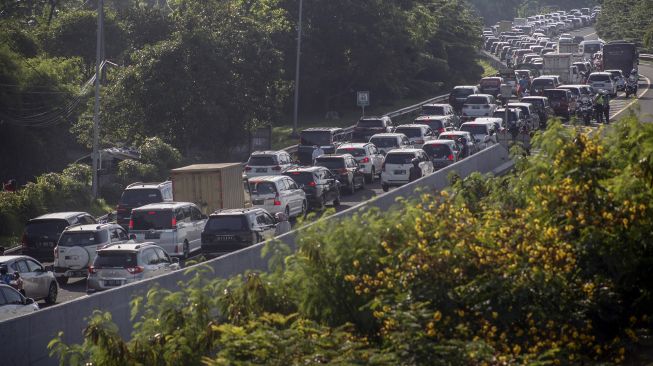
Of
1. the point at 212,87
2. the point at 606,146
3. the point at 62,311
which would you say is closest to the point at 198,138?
the point at 212,87

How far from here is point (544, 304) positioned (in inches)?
452

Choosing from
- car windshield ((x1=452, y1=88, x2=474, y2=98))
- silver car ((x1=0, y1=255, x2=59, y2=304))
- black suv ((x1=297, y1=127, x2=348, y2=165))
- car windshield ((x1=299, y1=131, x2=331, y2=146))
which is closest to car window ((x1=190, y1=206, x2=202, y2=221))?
silver car ((x1=0, y1=255, x2=59, y2=304))

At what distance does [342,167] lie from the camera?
134 ft

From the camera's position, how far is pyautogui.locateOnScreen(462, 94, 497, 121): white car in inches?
2247

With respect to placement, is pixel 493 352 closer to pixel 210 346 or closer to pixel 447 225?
pixel 447 225

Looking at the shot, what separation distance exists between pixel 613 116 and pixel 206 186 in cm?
2671

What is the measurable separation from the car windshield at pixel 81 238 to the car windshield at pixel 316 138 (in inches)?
828

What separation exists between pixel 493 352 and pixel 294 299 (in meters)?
2.77

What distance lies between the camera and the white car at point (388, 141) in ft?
150

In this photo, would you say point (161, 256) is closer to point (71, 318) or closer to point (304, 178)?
point (71, 318)

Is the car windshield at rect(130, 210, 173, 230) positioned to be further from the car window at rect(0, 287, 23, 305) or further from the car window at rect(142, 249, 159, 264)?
the car window at rect(0, 287, 23, 305)

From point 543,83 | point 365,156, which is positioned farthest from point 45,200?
point 543,83

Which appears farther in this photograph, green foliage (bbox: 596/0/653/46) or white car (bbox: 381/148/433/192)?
green foliage (bbox: 596/0/653/46)

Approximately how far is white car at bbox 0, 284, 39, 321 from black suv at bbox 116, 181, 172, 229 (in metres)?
11.7
